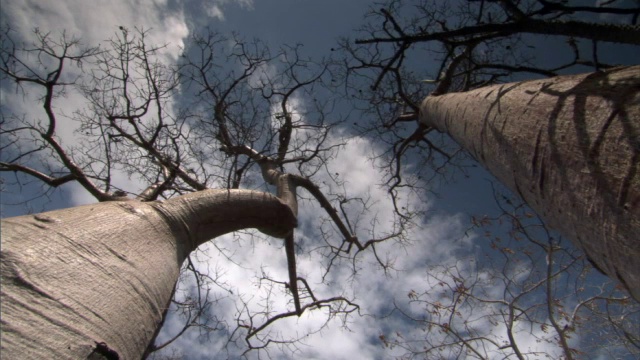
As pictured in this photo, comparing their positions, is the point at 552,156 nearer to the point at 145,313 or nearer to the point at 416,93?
the point at 145,313

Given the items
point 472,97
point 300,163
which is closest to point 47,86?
point 300,163

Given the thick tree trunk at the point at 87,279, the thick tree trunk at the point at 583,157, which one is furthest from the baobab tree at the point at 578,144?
the thick tree trunk at the point at 87,279

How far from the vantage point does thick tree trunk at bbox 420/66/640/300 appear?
70 centimetres

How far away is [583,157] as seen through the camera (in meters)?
0.82

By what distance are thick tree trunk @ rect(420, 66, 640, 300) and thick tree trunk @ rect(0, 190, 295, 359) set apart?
1242 millimetres

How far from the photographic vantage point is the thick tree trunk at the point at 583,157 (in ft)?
2.31

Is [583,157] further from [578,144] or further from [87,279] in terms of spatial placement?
[87,279]

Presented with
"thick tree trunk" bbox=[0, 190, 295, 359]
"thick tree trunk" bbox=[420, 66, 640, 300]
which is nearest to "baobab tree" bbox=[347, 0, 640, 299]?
"thick tree trunk" bbox=[420, 66, 640, 300]

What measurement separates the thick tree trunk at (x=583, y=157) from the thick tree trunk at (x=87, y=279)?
48.9 inches

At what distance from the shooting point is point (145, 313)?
113 cm

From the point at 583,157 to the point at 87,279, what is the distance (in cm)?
131

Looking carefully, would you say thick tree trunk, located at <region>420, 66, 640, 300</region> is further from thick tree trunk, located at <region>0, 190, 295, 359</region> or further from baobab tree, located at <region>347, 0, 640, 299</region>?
thick tree trunk, located at <region>0, 190, 295, 359</region>

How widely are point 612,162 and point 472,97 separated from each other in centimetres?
122

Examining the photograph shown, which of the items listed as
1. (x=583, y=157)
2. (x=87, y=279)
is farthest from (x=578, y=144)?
(x=87, y=279)
